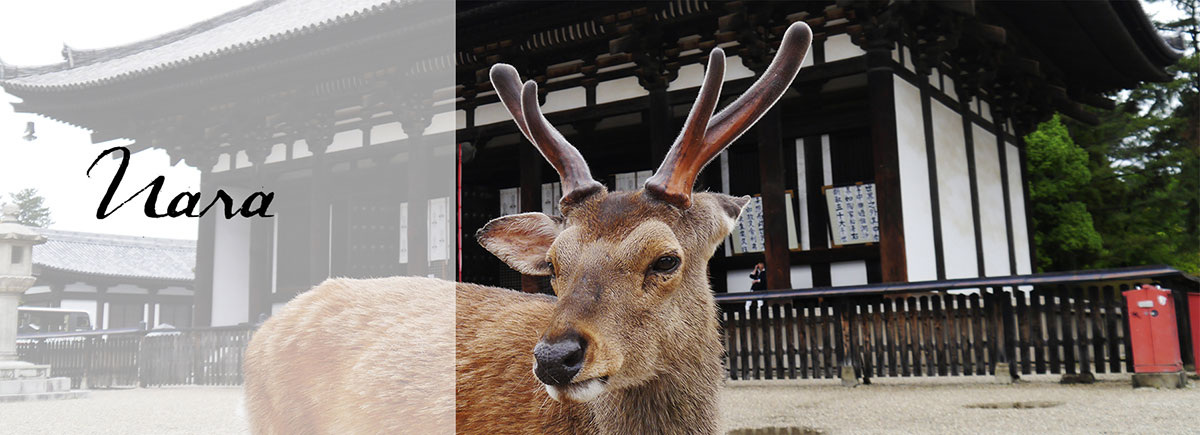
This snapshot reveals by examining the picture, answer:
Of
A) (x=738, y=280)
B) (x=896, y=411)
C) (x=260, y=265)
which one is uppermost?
(x=260, y=265)

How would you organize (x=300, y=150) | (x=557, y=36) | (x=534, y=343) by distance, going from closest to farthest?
1. (x=534, y=343)
2. (x=557, y=36)
3. (x=300, y=150)

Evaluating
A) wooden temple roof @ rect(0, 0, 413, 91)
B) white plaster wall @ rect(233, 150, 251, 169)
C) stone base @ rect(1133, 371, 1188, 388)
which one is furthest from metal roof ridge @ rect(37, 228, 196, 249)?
stone base @ rect(1133, 371, 1188, 388)

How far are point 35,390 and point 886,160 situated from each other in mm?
12525

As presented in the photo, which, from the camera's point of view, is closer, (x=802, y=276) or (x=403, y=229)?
(x=802, y=276)

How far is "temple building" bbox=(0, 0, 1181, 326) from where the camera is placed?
980 centimetres

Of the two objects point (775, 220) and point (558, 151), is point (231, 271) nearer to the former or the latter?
point (775, 220)

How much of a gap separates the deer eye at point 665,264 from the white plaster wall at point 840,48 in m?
8.65

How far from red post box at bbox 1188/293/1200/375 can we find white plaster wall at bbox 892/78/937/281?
2.67 meters

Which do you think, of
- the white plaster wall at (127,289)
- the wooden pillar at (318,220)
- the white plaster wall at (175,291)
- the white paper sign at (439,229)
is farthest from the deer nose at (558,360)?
the white plaster wall at (175,291)

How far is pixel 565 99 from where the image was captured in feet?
39.3

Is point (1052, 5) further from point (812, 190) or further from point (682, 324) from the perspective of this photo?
point (682, 324)

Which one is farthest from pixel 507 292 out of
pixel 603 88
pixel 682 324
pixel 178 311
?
pixel 178 311

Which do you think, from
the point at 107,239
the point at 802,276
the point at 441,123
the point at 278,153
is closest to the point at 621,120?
the point at 441,123

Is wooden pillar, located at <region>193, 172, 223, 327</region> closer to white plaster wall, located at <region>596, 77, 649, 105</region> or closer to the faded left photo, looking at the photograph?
the faded left photo
